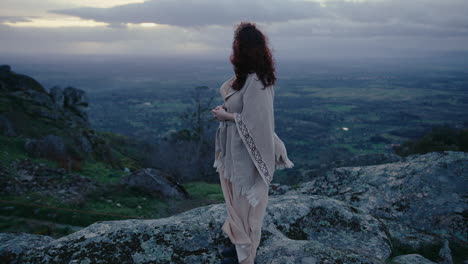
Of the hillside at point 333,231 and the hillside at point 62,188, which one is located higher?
the hillside at point 333,231

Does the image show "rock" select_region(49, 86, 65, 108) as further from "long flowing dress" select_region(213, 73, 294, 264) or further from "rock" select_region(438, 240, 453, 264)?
"rock" select_region(438, 240, 453, 264)

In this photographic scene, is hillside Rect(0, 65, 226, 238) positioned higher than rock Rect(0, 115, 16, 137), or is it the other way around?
rock Rect(0, 115, 16, 137)

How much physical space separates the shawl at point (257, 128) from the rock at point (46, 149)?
13.7m

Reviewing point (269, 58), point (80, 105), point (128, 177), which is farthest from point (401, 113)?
point (269, 58)

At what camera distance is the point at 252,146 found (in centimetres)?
354

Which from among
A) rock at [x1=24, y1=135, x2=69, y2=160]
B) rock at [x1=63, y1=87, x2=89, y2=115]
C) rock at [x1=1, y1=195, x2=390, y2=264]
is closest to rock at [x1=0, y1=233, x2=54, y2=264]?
rock at [x1=1, y1=195, x2=390, y2=264]

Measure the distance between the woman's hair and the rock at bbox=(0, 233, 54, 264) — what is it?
10.8 ft

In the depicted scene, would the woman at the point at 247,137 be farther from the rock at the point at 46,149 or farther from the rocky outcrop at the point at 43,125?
the rock at the point at 46,149

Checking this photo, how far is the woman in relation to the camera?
3438mm

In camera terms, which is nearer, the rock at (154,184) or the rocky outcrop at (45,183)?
the rocky outcrop at (45,183)

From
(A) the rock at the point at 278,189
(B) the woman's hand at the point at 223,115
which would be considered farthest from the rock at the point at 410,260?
(A) the rock at the point at 278,189

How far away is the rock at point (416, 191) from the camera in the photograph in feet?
17.3

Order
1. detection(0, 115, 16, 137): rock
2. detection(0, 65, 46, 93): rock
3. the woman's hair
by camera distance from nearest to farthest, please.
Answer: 1. the woman's hair
2. detection(0, 115, 16, 137): rock
3. detection(0, 65, 46, 93): rock

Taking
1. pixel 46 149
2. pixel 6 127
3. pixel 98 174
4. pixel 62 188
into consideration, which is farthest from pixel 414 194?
pixel 6 127
